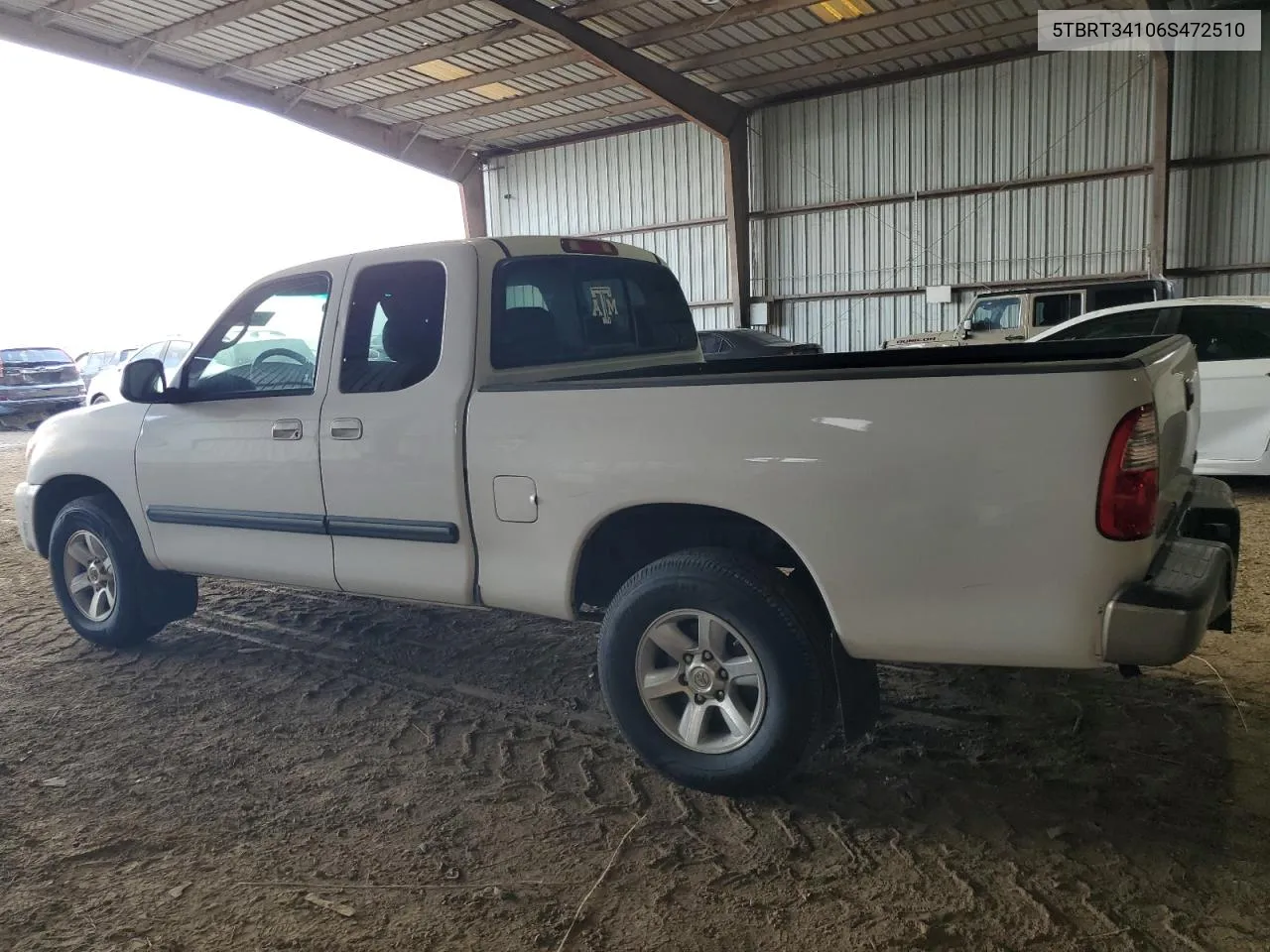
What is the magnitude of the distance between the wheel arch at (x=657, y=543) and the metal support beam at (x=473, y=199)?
19.8m

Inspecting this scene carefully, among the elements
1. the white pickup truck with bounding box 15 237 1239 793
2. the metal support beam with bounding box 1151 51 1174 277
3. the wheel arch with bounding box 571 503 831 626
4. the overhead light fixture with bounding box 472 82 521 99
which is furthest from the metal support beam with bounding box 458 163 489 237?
the wheel arch with bounding box 571 503 831 626

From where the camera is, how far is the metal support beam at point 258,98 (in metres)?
13.8

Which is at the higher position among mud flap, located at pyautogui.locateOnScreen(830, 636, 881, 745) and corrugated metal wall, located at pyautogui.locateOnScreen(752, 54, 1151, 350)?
corrugated metal wall, located at pyautogui.locateOnScreen(752, 54, 1151, 350)

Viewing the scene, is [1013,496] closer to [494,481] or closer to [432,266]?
[494,481]

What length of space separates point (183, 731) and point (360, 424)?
1.50 m

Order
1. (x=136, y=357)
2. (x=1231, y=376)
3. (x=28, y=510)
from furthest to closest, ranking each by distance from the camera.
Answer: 1. (x=136, y=357)
2. (x=1231, y=376)
3. (x=28, y=510)

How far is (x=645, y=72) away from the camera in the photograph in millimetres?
15359

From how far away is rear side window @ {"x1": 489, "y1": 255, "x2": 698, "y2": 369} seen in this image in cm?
379

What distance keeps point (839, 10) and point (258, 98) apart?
33.7 feet

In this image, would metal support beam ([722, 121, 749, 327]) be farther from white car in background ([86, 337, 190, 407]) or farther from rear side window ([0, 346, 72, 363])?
rear side window ([0, 346, 72, 363])

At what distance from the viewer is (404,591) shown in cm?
388

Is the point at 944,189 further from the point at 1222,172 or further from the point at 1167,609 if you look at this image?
the point at 1167,609

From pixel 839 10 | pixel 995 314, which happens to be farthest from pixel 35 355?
pixel 995 314

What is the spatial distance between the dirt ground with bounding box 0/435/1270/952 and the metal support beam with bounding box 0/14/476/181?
1310 cm
